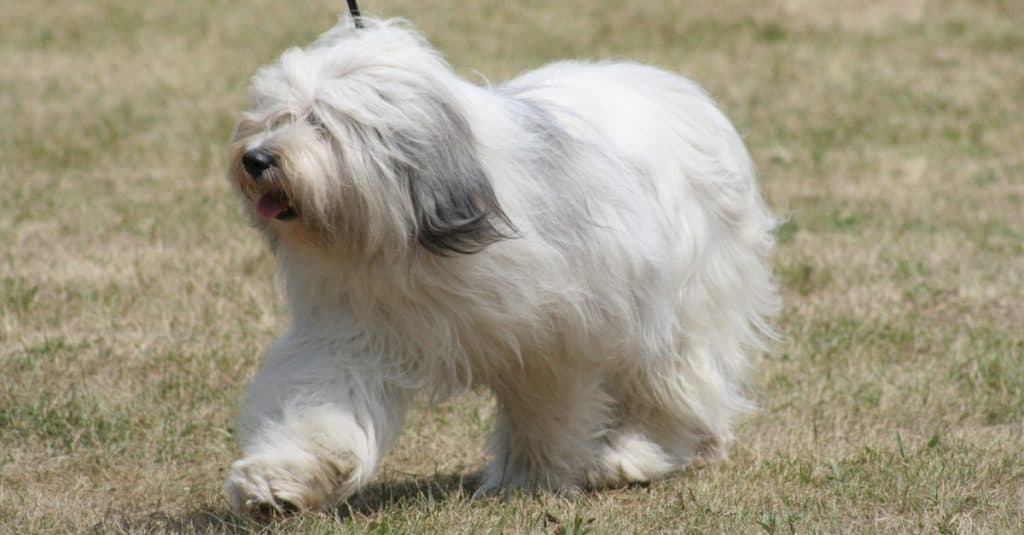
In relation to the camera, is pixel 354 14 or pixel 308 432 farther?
pixel 354 14

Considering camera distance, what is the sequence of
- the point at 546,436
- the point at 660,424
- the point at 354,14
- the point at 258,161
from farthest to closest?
the point at 660,424, the point at 546,436, the point at 354,14, the point at 258,161

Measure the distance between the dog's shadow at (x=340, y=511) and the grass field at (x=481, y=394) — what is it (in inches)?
0.6

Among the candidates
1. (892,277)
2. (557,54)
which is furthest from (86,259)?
(557,54)

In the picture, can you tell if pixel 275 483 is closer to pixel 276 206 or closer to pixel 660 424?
pixel 276 206

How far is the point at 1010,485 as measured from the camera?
15.4ft

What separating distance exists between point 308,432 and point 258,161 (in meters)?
0.76

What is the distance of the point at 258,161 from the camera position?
3977mm

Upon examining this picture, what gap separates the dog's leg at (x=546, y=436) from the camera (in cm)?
486

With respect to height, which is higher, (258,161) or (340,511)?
(258,161)

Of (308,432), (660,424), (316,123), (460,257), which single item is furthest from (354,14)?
(660,424)

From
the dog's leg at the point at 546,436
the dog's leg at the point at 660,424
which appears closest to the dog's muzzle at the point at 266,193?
the dog's leg at the point at 546,436

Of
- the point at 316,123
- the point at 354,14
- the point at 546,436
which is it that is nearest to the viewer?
the point at 316,123

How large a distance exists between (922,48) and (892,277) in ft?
26.4

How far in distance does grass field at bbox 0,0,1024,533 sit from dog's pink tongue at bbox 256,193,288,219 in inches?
33.6
